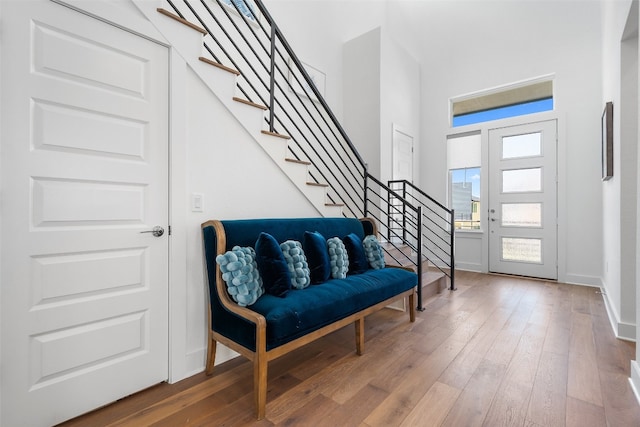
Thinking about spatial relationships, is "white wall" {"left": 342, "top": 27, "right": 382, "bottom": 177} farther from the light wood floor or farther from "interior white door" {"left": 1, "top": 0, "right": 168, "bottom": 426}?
"interior white door" {"left": 1, "top": 0, "right": 168, "bottom": 426}

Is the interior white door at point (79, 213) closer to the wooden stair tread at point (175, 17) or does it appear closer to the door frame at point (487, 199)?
the wooden stair tread at point (175, 17)

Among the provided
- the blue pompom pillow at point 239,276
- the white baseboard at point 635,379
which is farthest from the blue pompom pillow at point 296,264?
the white baseboard at point 635,379

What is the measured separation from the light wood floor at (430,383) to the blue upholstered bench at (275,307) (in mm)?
201

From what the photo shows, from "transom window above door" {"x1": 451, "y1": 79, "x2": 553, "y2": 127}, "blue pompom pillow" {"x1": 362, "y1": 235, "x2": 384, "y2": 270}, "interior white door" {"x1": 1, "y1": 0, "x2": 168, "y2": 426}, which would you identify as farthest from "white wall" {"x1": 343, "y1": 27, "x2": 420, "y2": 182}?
"interior white door" {"x1": 1, "y1": 0, "x2": 168, "y2": 426}

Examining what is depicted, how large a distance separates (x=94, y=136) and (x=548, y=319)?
3.84 metres

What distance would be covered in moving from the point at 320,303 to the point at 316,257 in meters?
0.47

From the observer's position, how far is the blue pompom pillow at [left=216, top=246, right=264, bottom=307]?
5.51 feet

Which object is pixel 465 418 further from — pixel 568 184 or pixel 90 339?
pixel 568 184

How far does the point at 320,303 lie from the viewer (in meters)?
1.83

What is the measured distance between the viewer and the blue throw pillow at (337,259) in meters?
2.36

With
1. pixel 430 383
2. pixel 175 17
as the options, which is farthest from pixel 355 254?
pixel 175 17

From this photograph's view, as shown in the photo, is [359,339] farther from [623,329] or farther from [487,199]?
[487,199]

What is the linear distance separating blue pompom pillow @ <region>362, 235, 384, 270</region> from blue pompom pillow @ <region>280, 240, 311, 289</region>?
865 millimetres

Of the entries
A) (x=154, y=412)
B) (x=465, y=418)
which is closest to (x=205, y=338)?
(x=154, y=412)
